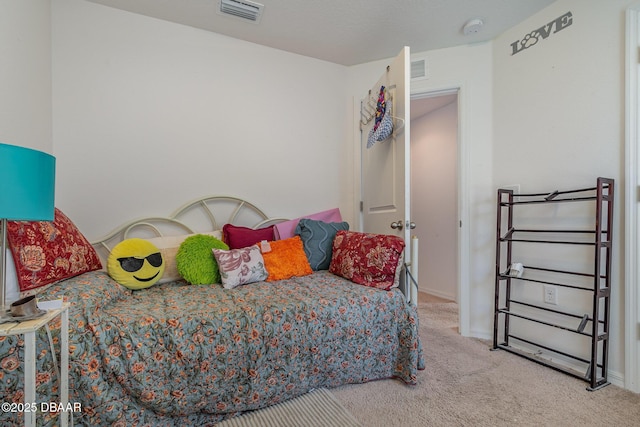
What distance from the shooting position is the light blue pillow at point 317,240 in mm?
2082

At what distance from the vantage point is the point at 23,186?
75cm

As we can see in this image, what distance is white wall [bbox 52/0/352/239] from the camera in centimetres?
184

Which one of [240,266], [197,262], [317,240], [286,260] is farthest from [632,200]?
[197,262]

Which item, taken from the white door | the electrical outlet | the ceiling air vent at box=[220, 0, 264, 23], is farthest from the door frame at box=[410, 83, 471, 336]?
the ceiling air vent at box=[220, 0, 264, 23]

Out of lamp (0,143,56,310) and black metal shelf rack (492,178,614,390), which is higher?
lamp (0,143,56,310)

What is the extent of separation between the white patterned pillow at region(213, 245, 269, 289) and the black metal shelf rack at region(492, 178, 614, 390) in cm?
165

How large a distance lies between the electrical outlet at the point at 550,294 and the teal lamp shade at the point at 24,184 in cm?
254

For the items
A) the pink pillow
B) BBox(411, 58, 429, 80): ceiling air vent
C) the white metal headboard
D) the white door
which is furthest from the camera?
BBox(411, 58, 429, 80): ceiling air vent

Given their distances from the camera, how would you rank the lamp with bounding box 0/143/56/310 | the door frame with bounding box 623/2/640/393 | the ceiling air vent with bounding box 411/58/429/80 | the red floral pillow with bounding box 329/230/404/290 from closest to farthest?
the lamp with bounding box 0/143/56/310 < the door frame with bounding box 623/2/640/393 < the red floral pillow with bounding box 329/230/404/290 < the ceiling air vent with bounding box 411/58/429/80

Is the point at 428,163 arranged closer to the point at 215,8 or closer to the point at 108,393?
the point at 215,8

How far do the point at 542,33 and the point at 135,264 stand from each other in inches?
115

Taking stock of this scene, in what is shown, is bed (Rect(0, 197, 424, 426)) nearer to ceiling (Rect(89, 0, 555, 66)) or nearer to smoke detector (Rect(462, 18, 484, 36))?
ceiling (Rect(89, 0, 555, 66))

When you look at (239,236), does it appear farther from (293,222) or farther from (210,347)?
(210,347)

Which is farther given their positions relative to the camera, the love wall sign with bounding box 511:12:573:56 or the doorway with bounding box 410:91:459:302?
the doorway with bounding box 410:91:459:302
